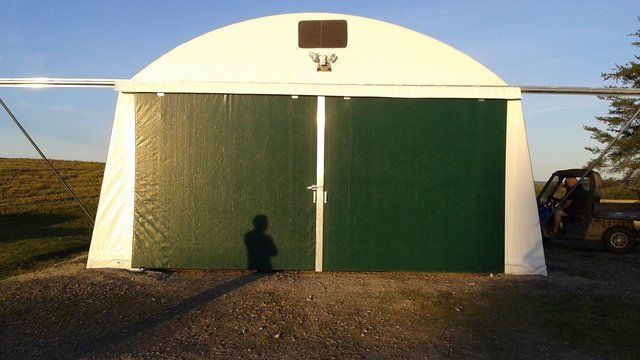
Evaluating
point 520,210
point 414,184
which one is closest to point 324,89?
point 414,184

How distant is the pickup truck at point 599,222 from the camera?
26.9 ft

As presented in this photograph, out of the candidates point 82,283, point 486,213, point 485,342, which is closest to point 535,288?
point 486,213

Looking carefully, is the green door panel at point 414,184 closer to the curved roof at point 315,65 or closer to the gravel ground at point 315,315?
the gravel ground at point 315,315

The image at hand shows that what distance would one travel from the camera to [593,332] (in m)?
4.32

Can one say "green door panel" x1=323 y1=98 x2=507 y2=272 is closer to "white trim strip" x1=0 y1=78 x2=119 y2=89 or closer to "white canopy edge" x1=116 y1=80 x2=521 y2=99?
"white canopy edge" x1=116 y1=80 x2=521 y2=99

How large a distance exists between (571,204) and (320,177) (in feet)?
19.0

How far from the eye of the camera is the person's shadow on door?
Result: 21.2ft

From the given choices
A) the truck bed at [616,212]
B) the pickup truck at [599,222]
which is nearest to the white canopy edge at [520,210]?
the pickup truck at [599,222]

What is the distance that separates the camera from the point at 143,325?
14.5 ft

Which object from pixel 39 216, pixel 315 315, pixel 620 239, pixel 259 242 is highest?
pixel 259 242

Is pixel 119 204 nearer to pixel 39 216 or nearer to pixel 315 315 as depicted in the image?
pixel 315 315

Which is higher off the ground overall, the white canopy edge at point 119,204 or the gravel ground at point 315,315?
the white canopy edge at point 119,204

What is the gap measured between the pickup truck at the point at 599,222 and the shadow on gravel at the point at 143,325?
657 cm

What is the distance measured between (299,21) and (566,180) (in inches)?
261
